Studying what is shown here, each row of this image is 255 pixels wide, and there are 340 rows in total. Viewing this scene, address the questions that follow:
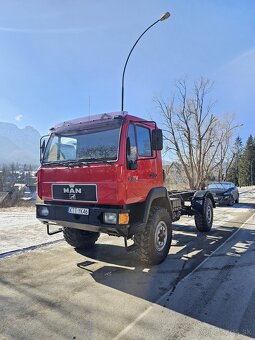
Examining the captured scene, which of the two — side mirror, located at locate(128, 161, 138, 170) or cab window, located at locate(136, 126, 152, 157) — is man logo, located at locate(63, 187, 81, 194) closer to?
side mirror, located at locate(128, 161, 138, 170)

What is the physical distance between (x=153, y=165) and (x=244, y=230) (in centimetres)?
529

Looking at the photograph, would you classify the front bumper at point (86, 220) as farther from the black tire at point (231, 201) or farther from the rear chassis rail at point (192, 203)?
the black tire at point (231, 201)

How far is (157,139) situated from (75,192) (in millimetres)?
1873

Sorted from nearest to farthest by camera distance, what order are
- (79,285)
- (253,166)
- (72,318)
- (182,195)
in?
1. (72,318)
2. (79,285)
3. (182,195)
4. (253,166)

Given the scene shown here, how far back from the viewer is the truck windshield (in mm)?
5205

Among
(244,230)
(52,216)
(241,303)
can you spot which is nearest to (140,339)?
(241,303)

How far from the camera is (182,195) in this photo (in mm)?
9156

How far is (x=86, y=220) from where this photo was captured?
203 inches

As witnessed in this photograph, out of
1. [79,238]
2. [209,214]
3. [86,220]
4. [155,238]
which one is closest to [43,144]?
A: [86,220]

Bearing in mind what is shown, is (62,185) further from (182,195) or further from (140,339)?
(182,195)

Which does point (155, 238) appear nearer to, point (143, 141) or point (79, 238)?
point (143, 141)

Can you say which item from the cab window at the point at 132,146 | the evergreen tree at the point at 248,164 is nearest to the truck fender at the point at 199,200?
the cab window at the point at 132,146

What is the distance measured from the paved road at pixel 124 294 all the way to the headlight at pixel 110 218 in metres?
1.00

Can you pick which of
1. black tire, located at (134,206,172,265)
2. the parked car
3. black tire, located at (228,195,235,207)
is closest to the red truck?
black tire, located at (134,206,172,265)
